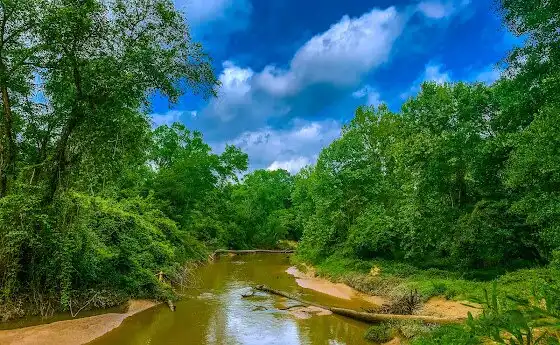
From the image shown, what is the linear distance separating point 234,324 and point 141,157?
8041 mm

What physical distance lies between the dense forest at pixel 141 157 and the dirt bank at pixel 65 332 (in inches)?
47.5

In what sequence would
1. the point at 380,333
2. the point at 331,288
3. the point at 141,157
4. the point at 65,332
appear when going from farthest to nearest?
the point at 331,288 < the point at 141,157 < the point at 380,333 < the point at 65,332

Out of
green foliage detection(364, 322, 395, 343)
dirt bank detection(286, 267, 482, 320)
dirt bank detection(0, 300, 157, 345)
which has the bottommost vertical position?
dirt bank detection(0, 300, 157, 345)

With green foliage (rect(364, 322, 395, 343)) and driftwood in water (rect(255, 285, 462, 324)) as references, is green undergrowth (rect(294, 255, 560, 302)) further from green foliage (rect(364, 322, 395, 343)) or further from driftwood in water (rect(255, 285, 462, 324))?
green foliage (rect(364, 322, 395, 343))

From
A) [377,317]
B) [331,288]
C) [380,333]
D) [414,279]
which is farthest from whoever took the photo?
[331,288]

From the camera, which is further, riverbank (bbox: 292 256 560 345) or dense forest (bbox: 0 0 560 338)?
dense forest (bbox: 0 0 560 338)

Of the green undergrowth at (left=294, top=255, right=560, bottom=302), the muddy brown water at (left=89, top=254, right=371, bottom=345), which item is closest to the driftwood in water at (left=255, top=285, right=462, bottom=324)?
the muddy brown water at (left=89, top=254, right=371, bottom=345)

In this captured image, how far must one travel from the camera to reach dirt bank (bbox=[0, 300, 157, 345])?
496 inches

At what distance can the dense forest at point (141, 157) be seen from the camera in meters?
14.1

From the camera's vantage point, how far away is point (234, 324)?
16.2 metres

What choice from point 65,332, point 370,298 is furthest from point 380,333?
point 65,332

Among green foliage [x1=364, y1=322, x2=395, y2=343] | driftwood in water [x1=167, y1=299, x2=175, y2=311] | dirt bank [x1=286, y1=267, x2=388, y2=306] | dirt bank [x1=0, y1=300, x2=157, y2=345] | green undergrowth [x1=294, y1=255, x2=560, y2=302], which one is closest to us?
dirt bank [x1=0, y1=300, x2=157, y2=345]

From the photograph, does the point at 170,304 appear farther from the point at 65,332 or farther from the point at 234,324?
the point at 65,332

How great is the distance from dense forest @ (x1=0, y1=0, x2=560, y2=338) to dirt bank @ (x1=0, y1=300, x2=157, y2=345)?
1206 millimetres
